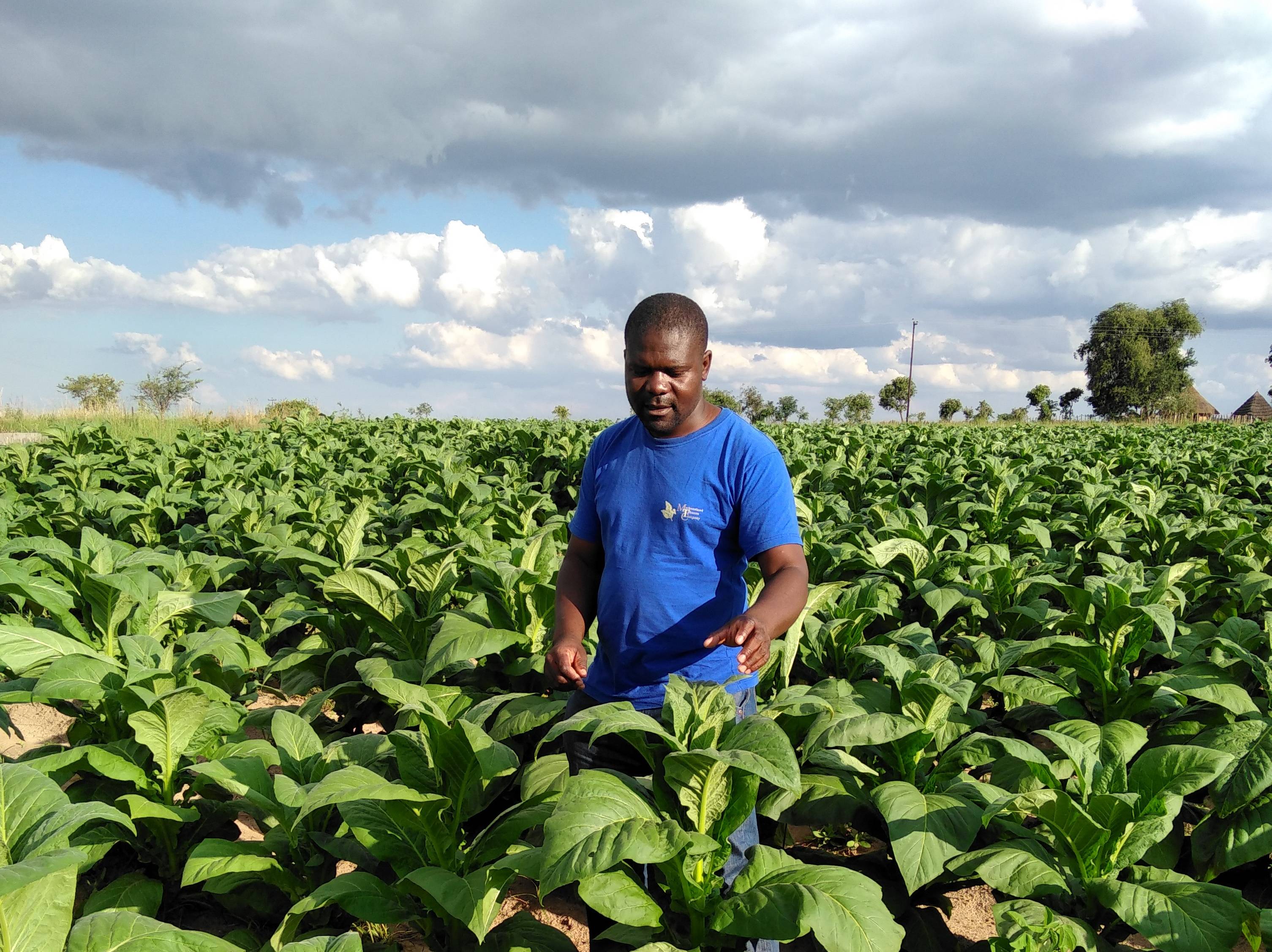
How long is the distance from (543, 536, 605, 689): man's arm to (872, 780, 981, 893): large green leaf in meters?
1.00

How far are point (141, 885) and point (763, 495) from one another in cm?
236

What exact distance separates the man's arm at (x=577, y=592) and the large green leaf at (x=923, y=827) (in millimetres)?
1001

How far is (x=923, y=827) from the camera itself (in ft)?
8.24

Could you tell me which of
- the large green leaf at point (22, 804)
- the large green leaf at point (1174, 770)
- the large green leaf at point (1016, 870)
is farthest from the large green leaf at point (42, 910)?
the large green leaf at point (1174, 770)

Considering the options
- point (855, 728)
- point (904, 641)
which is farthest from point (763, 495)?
point (904, 641)

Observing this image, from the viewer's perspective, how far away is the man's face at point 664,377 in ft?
8.20

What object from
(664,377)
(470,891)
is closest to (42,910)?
(470,891)

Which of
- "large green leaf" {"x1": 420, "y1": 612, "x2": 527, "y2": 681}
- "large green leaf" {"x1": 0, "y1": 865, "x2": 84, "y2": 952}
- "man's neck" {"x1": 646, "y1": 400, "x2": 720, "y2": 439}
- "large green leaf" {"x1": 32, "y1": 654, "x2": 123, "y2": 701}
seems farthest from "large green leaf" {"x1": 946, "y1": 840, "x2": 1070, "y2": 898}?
"large green leaf" {"x1": 32, "y1": 654, "x2": 123, "y2": 701}

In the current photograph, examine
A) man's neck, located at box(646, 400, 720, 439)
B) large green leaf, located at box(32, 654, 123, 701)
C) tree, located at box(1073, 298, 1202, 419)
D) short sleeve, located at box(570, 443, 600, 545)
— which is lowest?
large green leaf, located at box(32, 654, 123, 701)

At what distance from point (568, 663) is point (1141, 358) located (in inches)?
3358

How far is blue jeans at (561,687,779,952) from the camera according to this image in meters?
2.42

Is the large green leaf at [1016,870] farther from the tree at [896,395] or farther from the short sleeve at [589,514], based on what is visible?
the tree at [896,395]

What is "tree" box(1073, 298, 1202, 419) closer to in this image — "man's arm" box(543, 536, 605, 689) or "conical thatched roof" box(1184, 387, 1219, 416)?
"conical thatched roof" box(1184, 387, 1219, 416)

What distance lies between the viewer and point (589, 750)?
2590 mm
